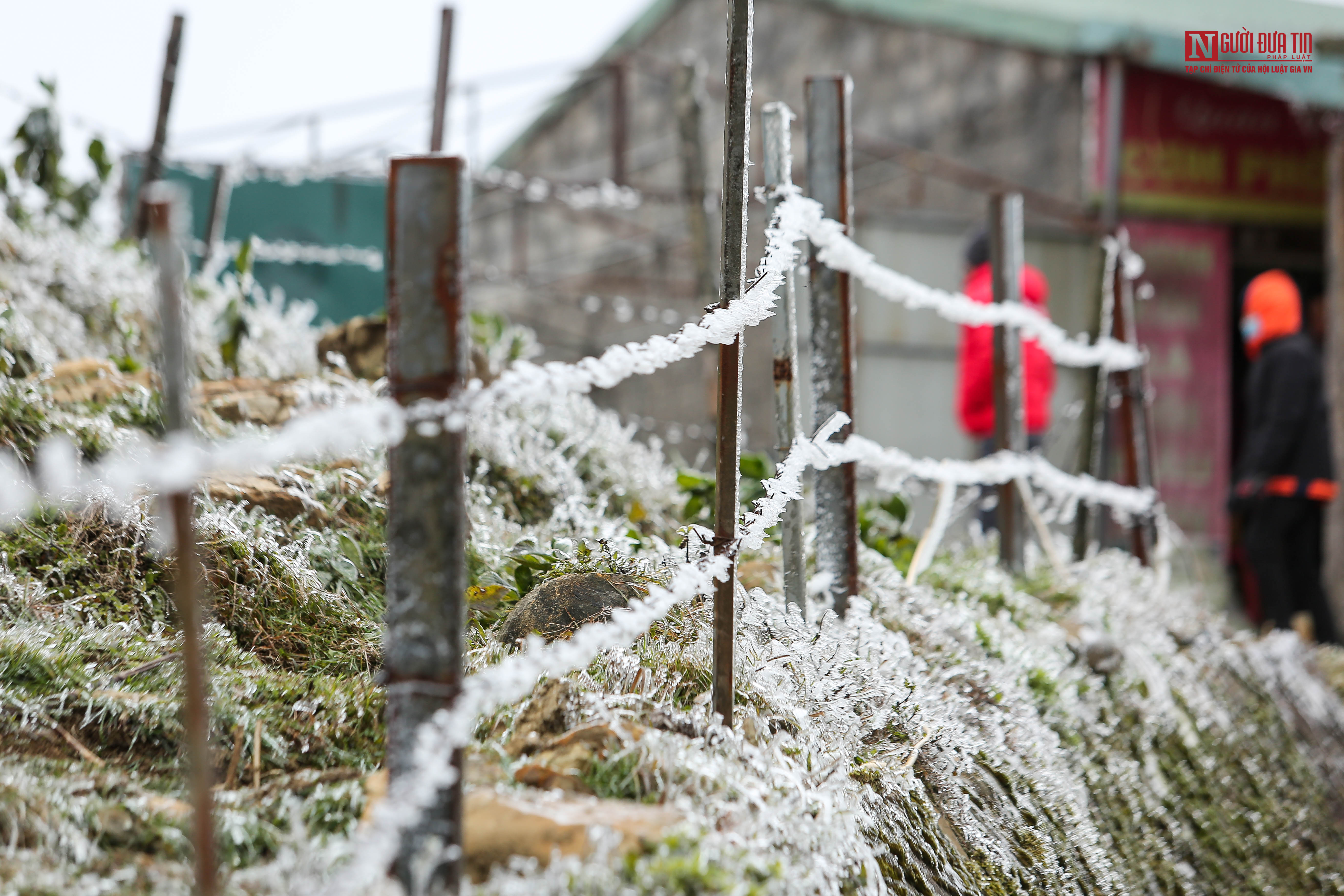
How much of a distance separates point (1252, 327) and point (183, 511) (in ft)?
16.9

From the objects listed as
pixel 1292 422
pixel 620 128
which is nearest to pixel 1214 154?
pixel 1292 422

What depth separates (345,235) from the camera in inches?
247

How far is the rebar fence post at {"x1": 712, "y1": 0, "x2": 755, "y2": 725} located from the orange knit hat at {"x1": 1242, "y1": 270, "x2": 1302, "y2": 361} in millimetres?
4141

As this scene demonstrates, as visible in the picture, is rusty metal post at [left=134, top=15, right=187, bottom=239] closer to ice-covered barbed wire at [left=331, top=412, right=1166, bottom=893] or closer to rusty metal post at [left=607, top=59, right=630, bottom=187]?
rusty metal post at [left=607, top=59, right=630, bottom=187]

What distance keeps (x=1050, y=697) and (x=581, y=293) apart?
24.7ft

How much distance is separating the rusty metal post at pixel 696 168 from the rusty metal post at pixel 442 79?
1124mm

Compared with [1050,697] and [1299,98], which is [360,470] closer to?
[1050,697]

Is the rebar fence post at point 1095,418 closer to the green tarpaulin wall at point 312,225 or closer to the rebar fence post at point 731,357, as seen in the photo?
the rebar fence post at point 731,357

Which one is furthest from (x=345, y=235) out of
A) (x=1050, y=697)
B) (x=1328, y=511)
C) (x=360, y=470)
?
(x=1328, y=511)

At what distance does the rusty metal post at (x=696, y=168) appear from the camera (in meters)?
4.67

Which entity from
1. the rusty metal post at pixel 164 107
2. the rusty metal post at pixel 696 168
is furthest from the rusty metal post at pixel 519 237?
the rusty metal post at pixel 164 107

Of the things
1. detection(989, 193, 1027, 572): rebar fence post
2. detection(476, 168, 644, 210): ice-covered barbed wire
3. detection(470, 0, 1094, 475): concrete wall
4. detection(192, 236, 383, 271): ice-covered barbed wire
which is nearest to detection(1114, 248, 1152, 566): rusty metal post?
detection(989, 193, 1027, 572): rebar fence post

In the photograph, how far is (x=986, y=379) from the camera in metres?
4.56

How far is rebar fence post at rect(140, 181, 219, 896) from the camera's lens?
0.96 m
